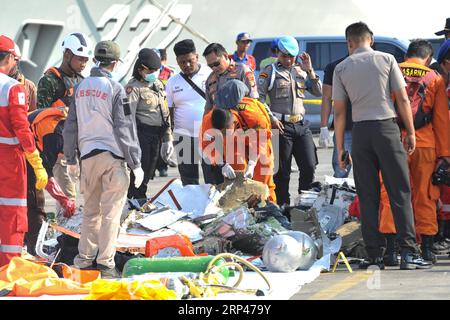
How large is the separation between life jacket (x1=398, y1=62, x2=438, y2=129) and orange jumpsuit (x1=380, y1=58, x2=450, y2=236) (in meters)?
0.02

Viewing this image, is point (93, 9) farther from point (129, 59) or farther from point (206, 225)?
point (206, 225)

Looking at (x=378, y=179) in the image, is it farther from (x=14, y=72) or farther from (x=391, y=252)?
(x=14, y=72)

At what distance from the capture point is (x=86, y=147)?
10.3 m

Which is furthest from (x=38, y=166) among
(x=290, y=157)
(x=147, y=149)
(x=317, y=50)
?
(x=317, y=50)

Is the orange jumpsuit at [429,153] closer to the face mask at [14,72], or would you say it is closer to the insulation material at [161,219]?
the insulation material at [161,219]

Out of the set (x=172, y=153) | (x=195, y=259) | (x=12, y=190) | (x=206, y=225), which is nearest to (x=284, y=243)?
(x=195, y=259)

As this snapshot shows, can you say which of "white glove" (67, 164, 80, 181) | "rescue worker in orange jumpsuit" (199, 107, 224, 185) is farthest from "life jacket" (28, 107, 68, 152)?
"rescue worker in orange jumpsuit" (199, 107, 224, 185)

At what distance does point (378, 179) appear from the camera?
10523 mm

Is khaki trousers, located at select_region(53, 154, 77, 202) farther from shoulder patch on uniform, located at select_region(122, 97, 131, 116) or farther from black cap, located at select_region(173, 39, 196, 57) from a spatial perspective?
shoulder patch on uniform, located at select_region(122, 97, 131, 116)

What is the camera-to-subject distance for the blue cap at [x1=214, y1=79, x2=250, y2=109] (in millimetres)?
11922

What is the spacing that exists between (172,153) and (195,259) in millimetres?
3654

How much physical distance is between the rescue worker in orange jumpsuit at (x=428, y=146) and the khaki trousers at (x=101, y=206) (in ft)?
8.05

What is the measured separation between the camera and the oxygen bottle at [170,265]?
973 cm

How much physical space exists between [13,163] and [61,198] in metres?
1.16
